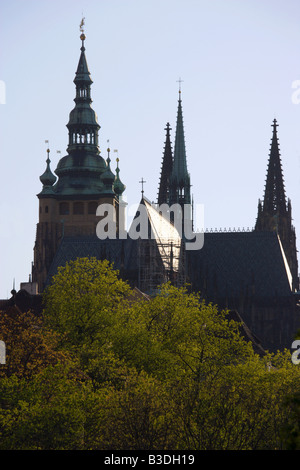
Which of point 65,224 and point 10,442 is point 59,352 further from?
point 65,224

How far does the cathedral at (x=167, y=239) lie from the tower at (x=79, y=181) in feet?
0.43

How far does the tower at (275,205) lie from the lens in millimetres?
158125

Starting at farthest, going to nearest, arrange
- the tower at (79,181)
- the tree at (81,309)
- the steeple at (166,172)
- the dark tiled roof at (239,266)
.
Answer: the tower at (79,181) < the steeple at (166,172) < the dark tiled roof at (239,266) < the tree at (81,309)

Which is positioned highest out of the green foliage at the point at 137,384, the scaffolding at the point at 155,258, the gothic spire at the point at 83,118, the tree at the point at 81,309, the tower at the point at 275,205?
the gothic spire at the point at 83,118

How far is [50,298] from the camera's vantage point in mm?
81688

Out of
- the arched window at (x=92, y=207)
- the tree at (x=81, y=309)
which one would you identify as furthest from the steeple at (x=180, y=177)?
the tree at (x=81, y=309)

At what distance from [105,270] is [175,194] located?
225 feet

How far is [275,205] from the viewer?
15975 cm

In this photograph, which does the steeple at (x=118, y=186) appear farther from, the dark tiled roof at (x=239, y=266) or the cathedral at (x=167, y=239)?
the dark tiled roof at (x=239, y=266)

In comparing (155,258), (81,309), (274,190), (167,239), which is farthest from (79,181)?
(81,309)

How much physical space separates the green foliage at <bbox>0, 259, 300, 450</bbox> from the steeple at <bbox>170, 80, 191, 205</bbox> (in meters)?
73.1

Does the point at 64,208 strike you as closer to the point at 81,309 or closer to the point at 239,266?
the point at 239,266

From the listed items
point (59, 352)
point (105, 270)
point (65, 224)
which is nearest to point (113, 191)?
point (65, 224)

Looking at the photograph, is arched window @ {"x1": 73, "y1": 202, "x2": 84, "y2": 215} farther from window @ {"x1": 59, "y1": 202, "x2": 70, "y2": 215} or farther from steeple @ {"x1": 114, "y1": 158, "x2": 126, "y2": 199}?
steeple @ {"x1": 114, "y1": 158, "x2": 126, "y2": 199}
